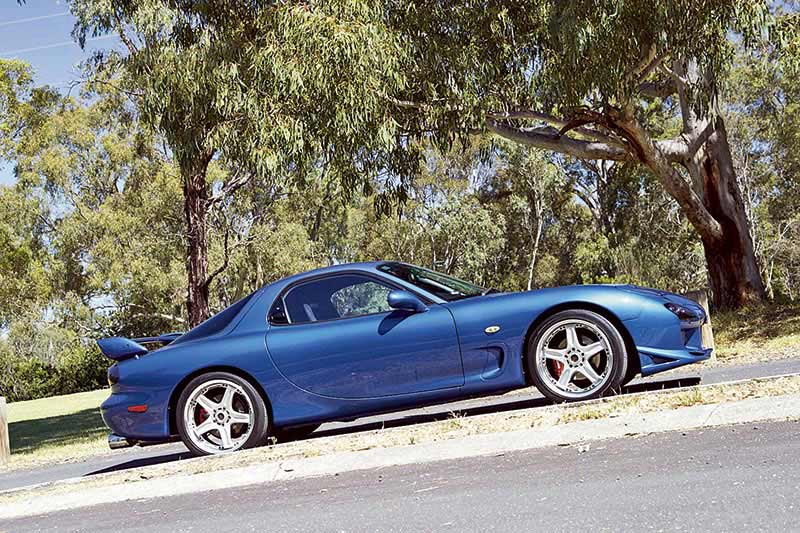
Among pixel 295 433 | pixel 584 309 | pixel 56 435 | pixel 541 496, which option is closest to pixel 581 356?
pixel 584 309

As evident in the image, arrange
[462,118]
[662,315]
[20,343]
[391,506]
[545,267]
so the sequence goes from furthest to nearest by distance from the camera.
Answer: [545,267]
[20,343]
[462,118]
[662,315]
[391,506]

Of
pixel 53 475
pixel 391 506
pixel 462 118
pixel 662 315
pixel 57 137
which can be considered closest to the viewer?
pixel 391 506

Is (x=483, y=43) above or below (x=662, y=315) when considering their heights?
above

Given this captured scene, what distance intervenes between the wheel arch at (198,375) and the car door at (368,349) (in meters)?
0.24

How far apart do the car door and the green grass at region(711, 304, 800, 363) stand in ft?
21.7

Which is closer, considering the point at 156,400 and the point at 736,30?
the point at 156,400

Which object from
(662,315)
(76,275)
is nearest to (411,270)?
(662,315)

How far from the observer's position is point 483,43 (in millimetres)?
16438

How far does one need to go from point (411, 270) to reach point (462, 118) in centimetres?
941

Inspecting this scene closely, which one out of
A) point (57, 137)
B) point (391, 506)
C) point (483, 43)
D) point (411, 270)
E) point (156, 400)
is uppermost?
point (57, 137)

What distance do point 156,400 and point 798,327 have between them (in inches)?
481

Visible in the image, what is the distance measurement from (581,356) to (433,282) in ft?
4.20

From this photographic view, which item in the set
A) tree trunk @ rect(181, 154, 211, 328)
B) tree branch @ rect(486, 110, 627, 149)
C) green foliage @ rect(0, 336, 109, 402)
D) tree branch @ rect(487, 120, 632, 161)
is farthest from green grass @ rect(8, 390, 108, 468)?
green foliage @ rect(0, 336, 109, 402)

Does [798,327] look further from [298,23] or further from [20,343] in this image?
[20,343]
